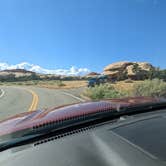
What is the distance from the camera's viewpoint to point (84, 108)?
3.38 m

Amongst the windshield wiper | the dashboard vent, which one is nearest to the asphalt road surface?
the windshield wiper

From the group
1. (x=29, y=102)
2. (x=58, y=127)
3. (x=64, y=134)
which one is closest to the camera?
(x=64, y=134)

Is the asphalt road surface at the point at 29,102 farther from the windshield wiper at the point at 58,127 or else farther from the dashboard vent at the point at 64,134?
the dashboard vent at the point at 64,134

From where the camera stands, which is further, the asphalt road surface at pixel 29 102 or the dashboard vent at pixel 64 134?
the asphalt road surface at pixel 29 102

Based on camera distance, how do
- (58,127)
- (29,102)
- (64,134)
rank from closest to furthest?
(64,134) → (58,127) → (29,102)

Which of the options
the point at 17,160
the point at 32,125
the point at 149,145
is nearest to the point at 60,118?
the point at 32,125

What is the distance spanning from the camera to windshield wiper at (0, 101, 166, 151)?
2.50 meters

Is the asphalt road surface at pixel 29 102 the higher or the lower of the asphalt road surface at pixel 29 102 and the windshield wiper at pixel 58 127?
the lower

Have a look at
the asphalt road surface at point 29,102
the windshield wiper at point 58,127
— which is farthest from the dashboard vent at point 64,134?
the asphalt road surface at point 29,102

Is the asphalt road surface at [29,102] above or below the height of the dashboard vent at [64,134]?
below

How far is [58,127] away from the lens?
2.73m

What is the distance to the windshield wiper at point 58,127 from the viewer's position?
2502 millimetres

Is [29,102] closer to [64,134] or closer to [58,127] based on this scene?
[58,127]

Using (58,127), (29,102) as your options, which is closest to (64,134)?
(58,127)
